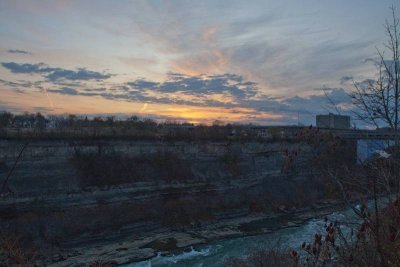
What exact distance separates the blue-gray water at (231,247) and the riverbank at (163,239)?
0.90 metres

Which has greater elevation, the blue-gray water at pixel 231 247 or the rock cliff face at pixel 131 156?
the rock cliff face at pixel 131 156

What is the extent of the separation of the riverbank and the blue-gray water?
905 mm

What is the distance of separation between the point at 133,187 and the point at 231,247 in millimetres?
14518

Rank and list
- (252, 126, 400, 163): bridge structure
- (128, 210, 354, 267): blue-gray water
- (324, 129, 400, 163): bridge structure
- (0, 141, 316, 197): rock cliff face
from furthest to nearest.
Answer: (0, 141, 316, 197): rock cliff face → (128, 210, 354, 267): blue-gray water → (252, 126, 400, 163): bridge structure → (324, 129, 400, 163): bridge structure

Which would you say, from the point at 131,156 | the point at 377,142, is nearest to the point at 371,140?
the point at 377,142

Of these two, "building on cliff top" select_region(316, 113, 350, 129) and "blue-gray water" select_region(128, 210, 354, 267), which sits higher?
"building on cliff top" select_region(316, 113, 350, 129)

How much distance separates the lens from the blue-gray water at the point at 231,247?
28.5 meters

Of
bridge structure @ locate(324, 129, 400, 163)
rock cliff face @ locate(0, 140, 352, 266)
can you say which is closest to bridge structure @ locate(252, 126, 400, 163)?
bridge structure @ locate(324, 129, 400, 163)

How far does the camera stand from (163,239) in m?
34.6

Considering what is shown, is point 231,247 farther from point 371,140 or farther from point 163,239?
point 371,140

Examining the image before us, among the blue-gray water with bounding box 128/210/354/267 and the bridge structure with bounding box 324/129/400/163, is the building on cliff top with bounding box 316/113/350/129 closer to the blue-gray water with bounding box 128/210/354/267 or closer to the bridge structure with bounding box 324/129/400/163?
the bridge structure with bounding box 324/129/400/163

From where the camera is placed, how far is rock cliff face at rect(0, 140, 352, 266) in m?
35.0

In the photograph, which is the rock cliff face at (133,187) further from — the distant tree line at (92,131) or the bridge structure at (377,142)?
the bridge structure at (377,142)

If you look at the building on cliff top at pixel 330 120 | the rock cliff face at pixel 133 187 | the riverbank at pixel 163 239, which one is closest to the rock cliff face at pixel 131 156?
the rock cliff face at pixel 133 187
